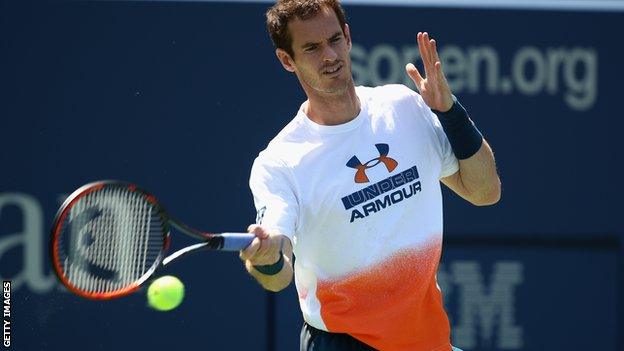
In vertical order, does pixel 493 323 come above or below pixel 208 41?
below

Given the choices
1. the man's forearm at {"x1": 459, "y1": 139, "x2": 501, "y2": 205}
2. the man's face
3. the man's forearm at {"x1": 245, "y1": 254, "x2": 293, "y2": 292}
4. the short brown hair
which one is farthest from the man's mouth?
the man's forearm at {"x1": 245, "y1": 254, "x2": 293, "y2": 292}

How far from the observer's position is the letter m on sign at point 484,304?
7047 millimetres

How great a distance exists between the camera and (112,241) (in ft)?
14.5

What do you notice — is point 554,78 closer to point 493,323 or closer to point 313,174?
point 493,323

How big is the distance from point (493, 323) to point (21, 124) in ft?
8.89

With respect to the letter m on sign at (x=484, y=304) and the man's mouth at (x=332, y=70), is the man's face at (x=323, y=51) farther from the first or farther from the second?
the letter m on sign at (x=484, y=304)

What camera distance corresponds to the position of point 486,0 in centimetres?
706

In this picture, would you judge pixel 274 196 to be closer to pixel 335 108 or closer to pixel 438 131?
pixel 335 108

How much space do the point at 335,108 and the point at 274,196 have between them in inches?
15.3

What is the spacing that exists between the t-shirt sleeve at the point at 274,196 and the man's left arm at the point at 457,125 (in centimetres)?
53

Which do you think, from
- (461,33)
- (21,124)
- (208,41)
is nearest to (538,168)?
(461,33)

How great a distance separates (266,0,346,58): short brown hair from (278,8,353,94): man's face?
2cm

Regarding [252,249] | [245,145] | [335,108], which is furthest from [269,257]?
[245,145]

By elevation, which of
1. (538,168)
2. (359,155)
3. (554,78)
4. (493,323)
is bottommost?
(493,323)
